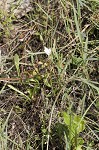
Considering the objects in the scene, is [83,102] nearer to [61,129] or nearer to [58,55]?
[61,129]

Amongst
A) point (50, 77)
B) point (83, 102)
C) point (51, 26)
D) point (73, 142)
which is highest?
point (51, 26)

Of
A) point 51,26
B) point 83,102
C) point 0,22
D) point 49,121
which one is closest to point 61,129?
point 49,121

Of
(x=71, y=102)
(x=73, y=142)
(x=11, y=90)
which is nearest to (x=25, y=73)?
(x=11, y=90)

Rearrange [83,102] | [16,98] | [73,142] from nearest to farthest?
[73,142], [83,102], [16,98]

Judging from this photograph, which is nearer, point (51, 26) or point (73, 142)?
point (73, 142)

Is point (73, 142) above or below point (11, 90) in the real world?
below

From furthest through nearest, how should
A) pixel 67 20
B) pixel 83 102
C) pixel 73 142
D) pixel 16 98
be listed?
1. pixel 67 20
2. pixel 16 98
3. pixel 83 102
4. pixel 73 142

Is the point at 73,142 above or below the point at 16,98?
below

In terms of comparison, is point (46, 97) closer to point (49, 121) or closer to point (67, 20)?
point (49, 121)

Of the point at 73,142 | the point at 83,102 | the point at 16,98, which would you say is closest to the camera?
the point at 73,142
